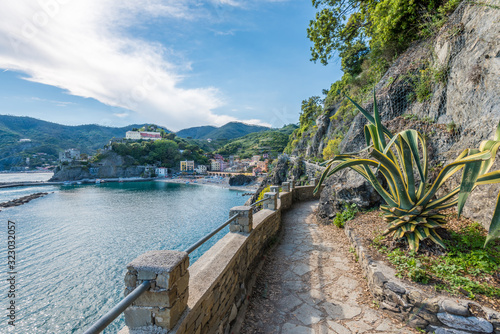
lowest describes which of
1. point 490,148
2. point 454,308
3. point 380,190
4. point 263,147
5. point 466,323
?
point 466,323

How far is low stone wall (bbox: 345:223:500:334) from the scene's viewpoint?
214 centimetres

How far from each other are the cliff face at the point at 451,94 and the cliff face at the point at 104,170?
8132cm

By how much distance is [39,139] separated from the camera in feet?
370

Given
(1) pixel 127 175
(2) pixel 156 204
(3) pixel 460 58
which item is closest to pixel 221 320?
(3) pixel 460 58

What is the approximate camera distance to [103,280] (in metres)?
12.0

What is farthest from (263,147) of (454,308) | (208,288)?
(208,288)

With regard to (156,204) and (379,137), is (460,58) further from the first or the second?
(156,204)

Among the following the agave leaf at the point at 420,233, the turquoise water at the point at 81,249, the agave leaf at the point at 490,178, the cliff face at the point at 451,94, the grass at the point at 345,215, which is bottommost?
the turquoise water at the point at 81,249

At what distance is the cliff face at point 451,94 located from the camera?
4031mm

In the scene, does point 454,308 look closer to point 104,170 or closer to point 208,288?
point 208,288

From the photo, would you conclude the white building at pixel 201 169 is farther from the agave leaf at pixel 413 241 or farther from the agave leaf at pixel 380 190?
the agave leaf at pixel 413 241

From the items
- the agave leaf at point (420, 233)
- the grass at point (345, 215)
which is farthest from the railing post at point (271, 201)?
the agave leaf at point (420, 233)

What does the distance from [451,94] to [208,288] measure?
278 inches

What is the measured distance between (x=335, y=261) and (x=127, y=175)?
3300 inches
